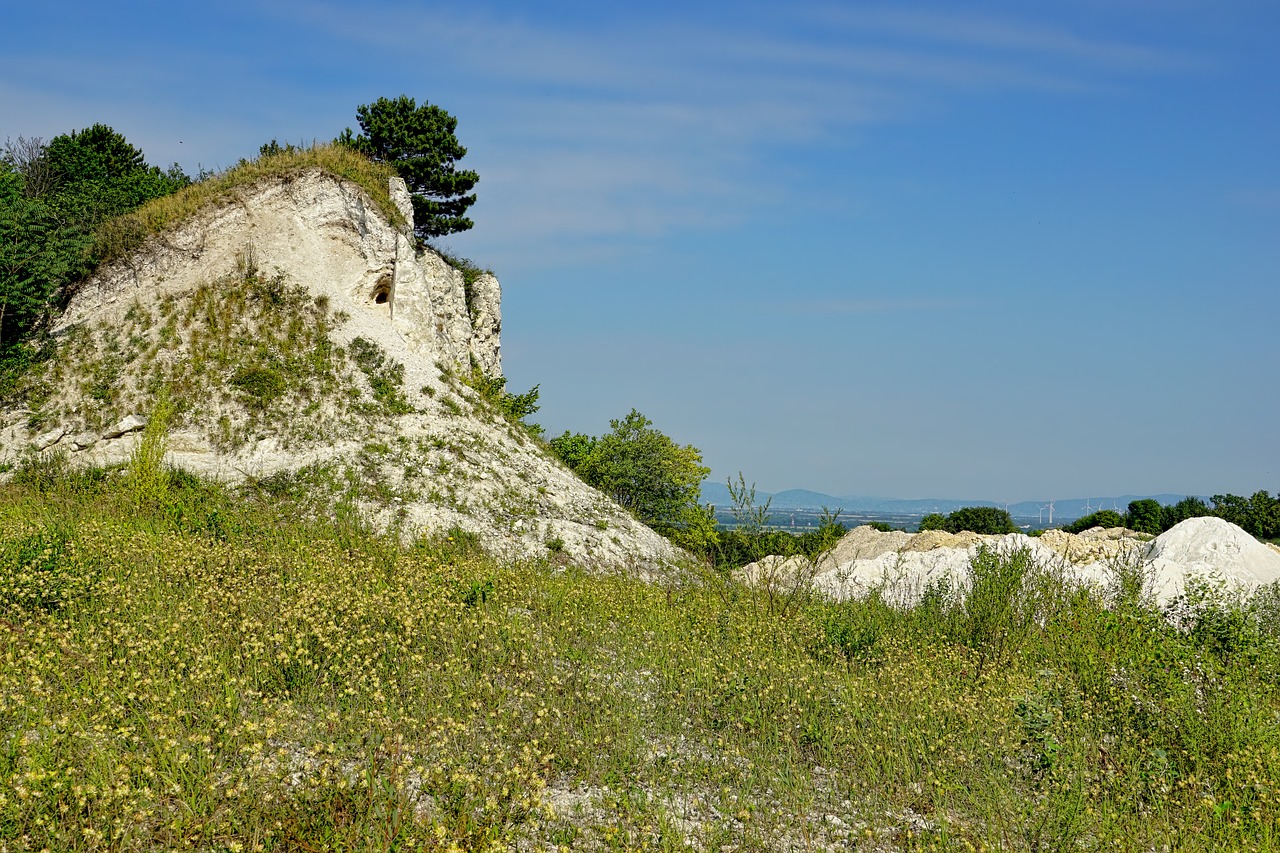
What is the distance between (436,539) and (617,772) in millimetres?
10672

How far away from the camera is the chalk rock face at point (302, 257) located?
71.7 feet

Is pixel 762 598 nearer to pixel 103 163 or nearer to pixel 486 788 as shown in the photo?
pixel 486 788

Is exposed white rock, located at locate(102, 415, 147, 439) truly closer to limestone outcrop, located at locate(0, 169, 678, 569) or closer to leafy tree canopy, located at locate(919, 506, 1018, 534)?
limestone outcrop, located at locate(0, 169, 678, 569)

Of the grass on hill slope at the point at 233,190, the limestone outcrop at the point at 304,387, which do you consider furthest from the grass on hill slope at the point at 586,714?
the grass on hill slope at the point at 233,190

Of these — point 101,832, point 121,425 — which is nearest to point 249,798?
point 101,832

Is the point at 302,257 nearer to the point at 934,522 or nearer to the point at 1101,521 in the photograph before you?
the point at 934,522

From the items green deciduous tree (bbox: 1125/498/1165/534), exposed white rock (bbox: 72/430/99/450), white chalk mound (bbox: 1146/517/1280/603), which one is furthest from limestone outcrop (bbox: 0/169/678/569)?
green deciduous tree (bbox: 1125/498/1165/534)

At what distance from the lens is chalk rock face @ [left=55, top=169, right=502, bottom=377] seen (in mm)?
21844

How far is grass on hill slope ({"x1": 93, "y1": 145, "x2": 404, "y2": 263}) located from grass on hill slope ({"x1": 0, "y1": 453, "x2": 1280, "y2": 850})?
44.2ft

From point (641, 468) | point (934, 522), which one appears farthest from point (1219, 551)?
point (641, 468)

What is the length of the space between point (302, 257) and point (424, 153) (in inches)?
581

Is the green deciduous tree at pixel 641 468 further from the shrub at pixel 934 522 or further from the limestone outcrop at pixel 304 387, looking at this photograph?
the limestone outcrop at pixel 304 387

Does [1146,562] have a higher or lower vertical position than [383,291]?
lower

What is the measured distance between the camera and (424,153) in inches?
1414
